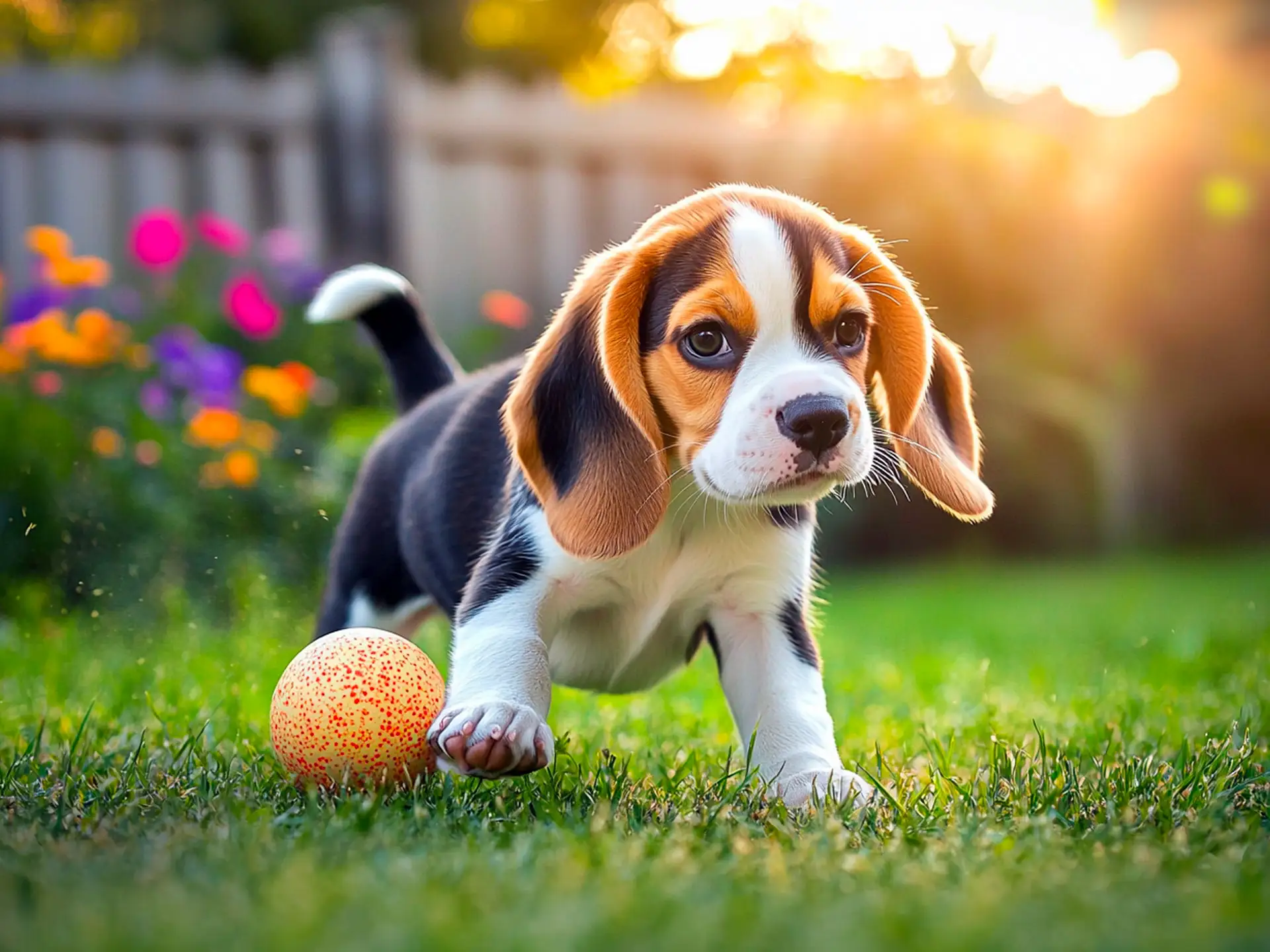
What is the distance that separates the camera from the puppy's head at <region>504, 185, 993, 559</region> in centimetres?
258

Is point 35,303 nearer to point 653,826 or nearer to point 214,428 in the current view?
point 214,428

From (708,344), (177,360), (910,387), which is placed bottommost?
(177,360)

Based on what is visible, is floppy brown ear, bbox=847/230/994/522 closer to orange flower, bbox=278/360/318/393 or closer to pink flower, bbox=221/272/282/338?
orange flower, bbox=278/360/318/393

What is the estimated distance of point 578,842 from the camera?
2.17m

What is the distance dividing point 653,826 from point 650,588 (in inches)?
27.0

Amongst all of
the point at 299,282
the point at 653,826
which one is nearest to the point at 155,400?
the point at 299,282

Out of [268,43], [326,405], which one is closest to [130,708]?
[326,405]

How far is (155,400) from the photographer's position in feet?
18.6

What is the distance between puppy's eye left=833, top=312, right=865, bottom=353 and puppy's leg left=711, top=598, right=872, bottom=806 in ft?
1.84

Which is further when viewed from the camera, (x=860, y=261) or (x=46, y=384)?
(x=46, y=384)

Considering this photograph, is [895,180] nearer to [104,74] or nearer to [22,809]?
[104,74]

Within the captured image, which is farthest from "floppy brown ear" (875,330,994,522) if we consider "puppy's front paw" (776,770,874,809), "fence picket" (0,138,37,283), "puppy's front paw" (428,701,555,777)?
"fence picket" (0,138,37,283)

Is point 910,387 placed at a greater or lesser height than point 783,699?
greater

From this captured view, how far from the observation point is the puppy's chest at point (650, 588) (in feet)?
9.55
